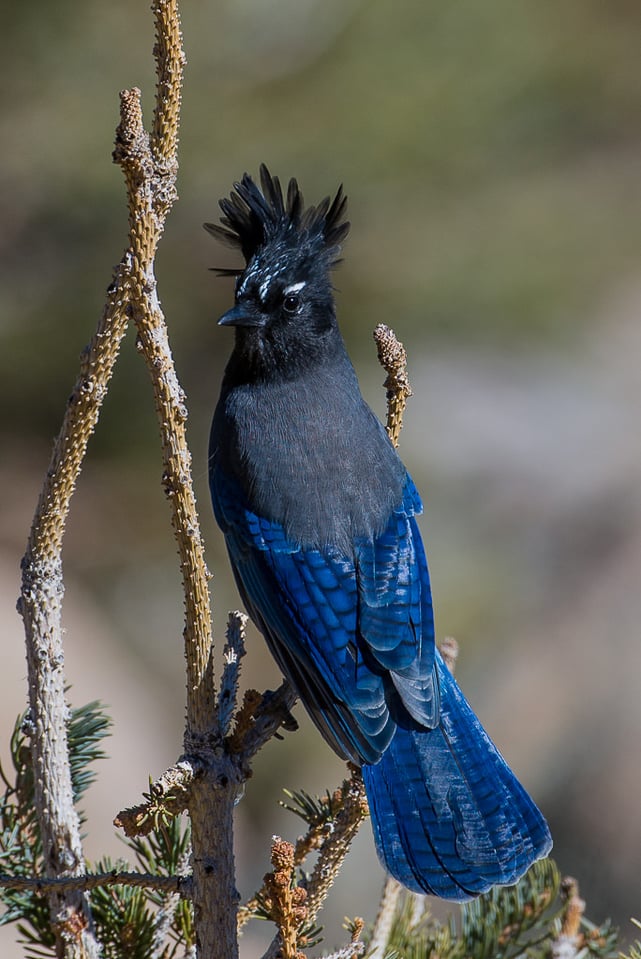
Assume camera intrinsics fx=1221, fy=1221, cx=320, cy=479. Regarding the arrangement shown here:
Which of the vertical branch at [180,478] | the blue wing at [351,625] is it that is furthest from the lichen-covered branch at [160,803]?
the blue wing at [351,625]

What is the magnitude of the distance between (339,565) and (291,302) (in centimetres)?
41

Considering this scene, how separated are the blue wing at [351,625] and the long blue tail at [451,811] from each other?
4 centimetres

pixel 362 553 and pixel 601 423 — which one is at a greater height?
pixel 601 423

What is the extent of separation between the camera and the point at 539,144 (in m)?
5.88

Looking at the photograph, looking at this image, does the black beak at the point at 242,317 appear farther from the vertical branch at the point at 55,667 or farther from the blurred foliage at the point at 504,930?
the blurred foliage at the point at 504,930

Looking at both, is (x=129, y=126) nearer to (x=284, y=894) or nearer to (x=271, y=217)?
(x=284, y=894)

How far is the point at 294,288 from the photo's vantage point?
1766mm

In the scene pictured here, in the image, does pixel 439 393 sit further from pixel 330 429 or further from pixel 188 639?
pixel 188 639

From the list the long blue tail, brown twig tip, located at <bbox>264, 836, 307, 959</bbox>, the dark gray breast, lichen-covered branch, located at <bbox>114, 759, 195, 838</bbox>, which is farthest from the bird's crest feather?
brown twig tip, located at <bbox>264, 836, 307, 959</bbox>

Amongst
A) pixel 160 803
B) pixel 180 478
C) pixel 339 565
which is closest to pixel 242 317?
pixel 339 565

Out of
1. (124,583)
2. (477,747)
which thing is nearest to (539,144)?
(124,583)

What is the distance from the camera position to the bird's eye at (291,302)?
177cm

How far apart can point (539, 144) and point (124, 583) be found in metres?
3.04

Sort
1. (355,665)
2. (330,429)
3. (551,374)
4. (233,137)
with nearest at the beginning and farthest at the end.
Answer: (355,665) → (330,429) → (233,137) → (551,374)
